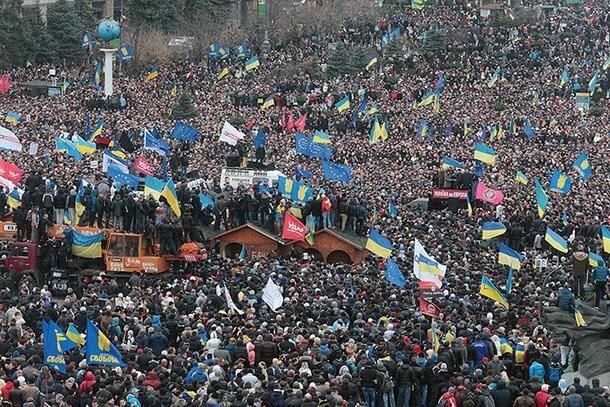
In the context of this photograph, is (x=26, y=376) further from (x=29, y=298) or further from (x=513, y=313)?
(x=513, y=313)

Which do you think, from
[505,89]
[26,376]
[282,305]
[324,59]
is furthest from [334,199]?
[324,59]

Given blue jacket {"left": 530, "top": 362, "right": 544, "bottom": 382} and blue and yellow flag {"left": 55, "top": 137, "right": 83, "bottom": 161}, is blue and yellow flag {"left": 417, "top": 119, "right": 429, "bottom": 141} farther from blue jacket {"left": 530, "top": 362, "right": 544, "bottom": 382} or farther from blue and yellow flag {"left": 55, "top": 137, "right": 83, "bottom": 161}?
blue jacket {"left": 530, "top": 362, "right": 544, "bottom": 382}

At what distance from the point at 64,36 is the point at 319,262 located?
48.5 meters

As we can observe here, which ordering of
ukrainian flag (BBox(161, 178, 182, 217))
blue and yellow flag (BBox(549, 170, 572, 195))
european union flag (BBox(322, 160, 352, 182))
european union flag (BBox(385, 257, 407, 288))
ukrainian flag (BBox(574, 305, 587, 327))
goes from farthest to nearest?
european union flag (BBox(322, 160, 352, 182)) < blue and yellow flag (BBox(549, 170, 572, 195)) < ukrainian flag (BBox(161, 178, 182, 217)) < european union flag (BBox(385, 257, 407, 288)) < ukrainian flag (BBox(574, 305, 587, 327))

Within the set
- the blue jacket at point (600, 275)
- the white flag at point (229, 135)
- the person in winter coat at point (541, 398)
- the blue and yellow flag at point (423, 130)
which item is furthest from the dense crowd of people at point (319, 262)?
the white flag at point (229, 135)

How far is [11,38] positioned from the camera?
8900 centimetres

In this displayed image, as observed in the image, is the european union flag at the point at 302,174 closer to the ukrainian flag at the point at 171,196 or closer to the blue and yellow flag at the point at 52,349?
the ukrainian flag at the point at 171,196

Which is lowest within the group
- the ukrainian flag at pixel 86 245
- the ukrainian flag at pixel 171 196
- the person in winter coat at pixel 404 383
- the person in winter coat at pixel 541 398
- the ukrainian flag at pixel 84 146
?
the ukrainian flag at pixel 84 146

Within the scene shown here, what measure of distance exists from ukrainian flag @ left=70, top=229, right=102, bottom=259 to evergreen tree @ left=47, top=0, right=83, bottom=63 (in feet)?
158

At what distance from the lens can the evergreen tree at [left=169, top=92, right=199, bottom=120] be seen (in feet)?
244

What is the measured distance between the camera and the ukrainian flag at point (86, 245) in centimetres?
4347

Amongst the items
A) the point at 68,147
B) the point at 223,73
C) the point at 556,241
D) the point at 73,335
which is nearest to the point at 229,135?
the point at 68,147

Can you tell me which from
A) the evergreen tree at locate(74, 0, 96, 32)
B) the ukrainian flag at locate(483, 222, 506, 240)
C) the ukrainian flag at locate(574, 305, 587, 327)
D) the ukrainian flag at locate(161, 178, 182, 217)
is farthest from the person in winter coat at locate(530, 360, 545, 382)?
the evergreen tree at locate(74, 0, 96, 32)

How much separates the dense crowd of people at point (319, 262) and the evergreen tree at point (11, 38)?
2166 mm
